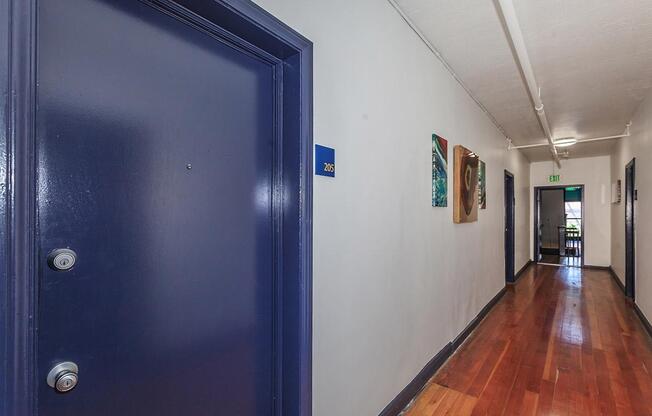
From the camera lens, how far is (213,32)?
1.23 meters

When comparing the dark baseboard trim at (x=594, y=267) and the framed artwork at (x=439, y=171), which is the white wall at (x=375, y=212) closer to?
the framed artwork at (x=439, y=171)

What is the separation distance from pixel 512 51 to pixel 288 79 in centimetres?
238

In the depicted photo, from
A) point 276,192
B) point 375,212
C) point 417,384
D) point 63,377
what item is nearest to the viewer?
point 63,377

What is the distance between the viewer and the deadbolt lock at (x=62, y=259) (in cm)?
84

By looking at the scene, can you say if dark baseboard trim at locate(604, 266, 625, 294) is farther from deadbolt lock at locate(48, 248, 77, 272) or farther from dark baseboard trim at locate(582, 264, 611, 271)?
deadbolt lock at locate(48, 248, 77, 272)

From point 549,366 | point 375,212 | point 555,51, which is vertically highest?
point 555,51

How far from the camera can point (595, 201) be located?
786 cm

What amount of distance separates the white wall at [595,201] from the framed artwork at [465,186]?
604cm

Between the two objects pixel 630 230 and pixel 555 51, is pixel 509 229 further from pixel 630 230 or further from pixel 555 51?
pixel 555 51

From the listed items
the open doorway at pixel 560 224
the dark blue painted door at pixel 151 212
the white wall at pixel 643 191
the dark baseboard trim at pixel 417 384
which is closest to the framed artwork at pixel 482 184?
the white wall at pixel 643 191

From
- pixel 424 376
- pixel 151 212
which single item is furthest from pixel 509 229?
pixel 151 212

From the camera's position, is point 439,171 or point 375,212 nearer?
point 375,212

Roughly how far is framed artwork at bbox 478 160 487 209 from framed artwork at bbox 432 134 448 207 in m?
1.31

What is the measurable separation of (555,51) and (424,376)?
2967 mm
